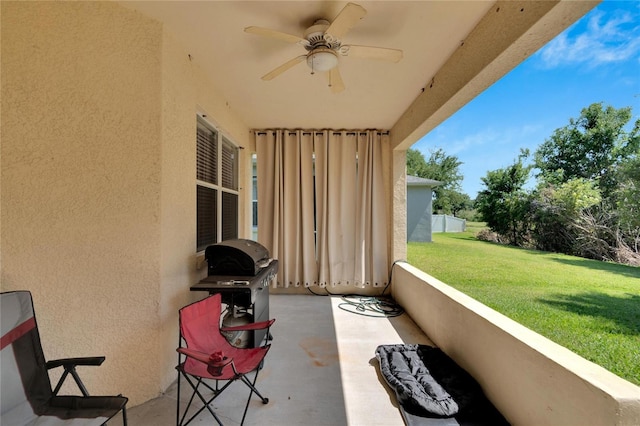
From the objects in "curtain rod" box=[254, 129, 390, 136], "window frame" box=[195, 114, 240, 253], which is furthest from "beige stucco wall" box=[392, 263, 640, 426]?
"curtain rod" box=[254, 129, 390, 136]

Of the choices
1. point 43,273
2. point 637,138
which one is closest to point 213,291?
point 43,273

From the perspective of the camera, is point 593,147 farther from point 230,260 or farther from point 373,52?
point 230,260

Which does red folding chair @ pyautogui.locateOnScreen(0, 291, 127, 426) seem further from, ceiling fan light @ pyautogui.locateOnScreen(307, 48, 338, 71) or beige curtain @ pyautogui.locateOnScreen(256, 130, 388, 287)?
beige curtain @ pyautogui.locateOnScreen(256, 130, 388, 287)

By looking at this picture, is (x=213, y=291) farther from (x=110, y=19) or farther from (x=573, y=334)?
(x=573, y=334)

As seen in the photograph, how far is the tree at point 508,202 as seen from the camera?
579 centimetres

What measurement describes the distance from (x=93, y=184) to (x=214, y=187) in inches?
54.0

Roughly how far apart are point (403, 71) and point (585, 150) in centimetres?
483

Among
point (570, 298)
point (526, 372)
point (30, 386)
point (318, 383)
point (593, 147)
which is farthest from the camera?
point (593, 147)

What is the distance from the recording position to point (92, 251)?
175cm

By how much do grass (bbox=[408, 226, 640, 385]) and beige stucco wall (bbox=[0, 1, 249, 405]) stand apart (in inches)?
122

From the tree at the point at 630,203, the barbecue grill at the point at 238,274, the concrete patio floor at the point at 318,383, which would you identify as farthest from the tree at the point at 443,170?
the barbecue grill at the point at 238,274

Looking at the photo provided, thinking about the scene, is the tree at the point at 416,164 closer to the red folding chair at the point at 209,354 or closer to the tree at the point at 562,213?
the tree at the point at 562,213

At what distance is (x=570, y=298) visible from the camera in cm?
248

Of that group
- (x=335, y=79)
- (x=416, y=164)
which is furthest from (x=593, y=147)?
(x=416, y=164)
